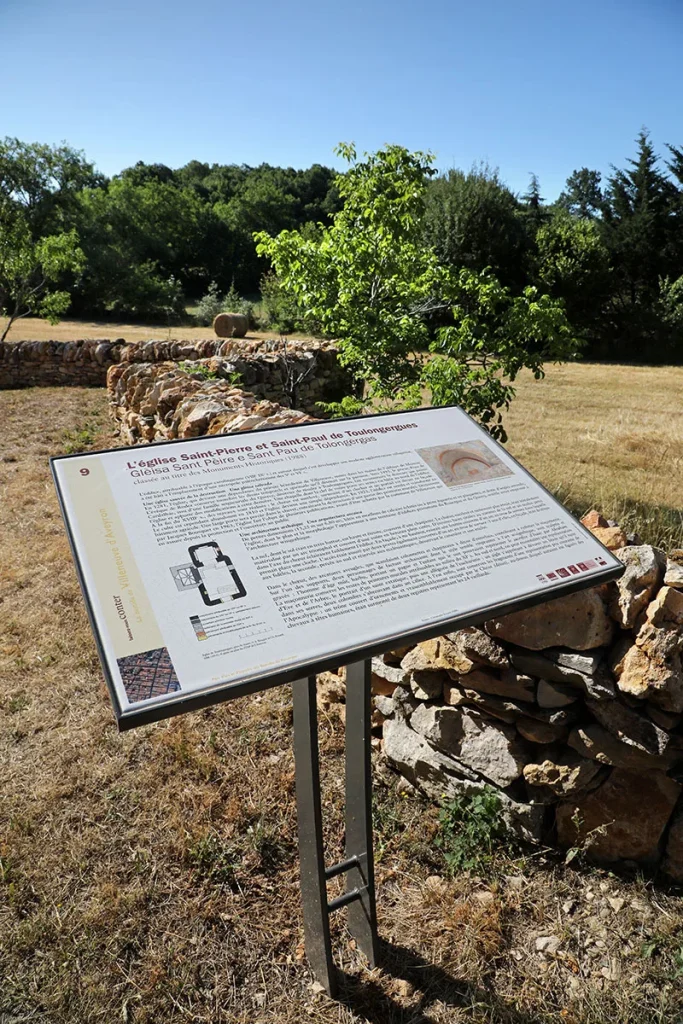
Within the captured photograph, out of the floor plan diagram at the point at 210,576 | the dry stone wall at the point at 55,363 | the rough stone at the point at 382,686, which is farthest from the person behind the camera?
the dry stone wall at the point at 55,363

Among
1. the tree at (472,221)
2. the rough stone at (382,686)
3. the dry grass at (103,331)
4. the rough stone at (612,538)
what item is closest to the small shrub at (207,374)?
the rough stone at (382,686)

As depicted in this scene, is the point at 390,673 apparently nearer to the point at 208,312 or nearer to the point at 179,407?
the point at 179,407

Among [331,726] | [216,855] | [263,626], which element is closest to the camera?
[263,626]

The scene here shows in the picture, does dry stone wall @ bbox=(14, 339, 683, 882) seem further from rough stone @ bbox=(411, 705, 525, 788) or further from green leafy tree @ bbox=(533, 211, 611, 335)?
green leafy tree @ bbox=(533, 211, 611, 335)

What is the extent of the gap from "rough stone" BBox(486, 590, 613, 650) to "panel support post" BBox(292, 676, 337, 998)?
0.90 m

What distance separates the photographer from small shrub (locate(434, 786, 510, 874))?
2629 millimetres

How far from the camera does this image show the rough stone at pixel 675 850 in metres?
2.50

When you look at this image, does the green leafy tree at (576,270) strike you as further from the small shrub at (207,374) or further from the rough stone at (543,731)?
the rough stone at (543,731)

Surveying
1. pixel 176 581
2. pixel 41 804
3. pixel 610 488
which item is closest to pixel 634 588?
pixel 176 581

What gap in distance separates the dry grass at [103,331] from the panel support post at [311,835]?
1717 cm

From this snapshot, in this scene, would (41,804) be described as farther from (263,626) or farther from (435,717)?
(263,626)

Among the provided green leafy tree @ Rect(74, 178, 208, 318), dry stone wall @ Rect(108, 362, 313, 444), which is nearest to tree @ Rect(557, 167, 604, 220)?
green leafy tree @ Rect(74, 178, 208, 318)

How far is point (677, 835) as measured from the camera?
2.50m

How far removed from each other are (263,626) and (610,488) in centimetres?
588
